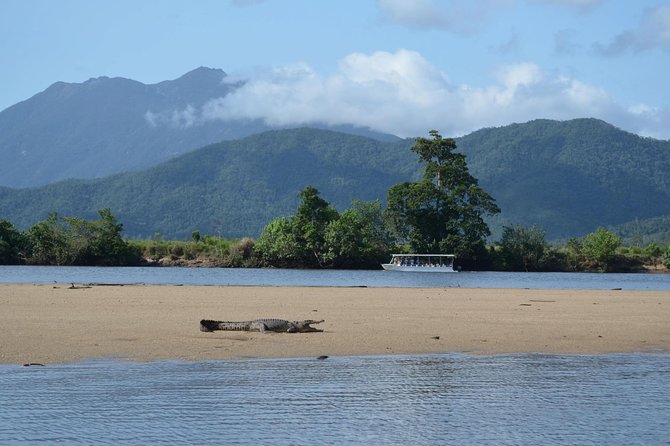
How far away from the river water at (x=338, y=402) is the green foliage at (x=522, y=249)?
7526 cm

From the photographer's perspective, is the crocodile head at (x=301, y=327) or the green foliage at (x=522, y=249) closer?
the crocodile head at (x=301, y=327)

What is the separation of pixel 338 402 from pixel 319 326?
8.94 metres

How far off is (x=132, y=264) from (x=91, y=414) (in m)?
79.6

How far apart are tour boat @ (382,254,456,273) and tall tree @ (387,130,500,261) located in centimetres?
172

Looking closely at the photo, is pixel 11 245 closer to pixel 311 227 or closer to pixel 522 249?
pixel 311 227

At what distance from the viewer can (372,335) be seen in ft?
65.3

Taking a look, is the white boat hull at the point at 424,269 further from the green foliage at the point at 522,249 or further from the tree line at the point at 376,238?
the green foliage at the point at 522,249

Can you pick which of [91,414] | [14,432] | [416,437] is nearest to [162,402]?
[91,414]

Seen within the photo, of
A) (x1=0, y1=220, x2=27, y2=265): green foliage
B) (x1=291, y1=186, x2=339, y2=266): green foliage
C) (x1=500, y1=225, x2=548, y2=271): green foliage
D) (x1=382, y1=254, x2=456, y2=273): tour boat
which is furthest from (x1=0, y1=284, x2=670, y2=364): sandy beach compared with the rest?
(x1=0, y1=220, x2=27, y2=265): green foliage

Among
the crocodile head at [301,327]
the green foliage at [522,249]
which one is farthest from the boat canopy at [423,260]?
the crocodile head at [301,327]

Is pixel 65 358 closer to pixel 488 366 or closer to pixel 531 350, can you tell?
pixel 488 366

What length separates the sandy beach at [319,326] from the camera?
17.3 m

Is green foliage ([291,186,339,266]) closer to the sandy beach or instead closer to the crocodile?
the sandy beach

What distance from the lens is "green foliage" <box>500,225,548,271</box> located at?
9081 cm
